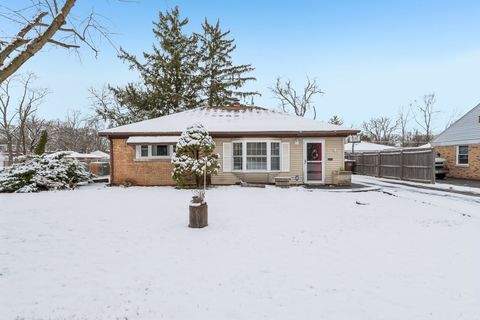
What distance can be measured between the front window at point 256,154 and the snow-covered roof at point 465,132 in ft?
41.2

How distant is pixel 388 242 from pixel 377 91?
1926 inches

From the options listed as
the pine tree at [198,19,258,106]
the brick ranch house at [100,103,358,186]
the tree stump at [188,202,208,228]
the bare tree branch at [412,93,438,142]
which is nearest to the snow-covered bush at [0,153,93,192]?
the brick ranch house at [100,103,358,186]

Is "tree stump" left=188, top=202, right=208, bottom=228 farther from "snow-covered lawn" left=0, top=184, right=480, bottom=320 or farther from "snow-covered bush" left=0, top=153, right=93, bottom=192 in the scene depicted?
"snow-covered bush" left=0, top=153, right=93, bottom=192

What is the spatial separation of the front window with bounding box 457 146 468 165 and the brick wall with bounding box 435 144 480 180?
0.18 meters

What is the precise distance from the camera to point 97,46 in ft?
13.9

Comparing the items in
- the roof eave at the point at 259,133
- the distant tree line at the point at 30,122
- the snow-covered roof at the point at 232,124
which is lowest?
the roof eave at the point at 259,133

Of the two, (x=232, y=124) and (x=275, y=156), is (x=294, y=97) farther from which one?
(x=275, y=156)

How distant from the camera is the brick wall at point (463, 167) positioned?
14.4 m

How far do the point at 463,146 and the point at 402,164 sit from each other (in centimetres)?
480

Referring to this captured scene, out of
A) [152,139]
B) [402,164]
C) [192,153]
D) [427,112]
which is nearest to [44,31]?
[192,153]

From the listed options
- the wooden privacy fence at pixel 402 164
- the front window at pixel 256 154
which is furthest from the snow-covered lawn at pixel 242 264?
the wooden privacy fence at pixel 402 164

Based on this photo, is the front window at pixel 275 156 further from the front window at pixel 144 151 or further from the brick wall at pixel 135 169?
the front window at pixel 144 151

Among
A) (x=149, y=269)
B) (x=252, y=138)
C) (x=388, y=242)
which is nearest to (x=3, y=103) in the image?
(x=252, y=138)

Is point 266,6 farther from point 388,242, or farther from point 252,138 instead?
point 388,242
